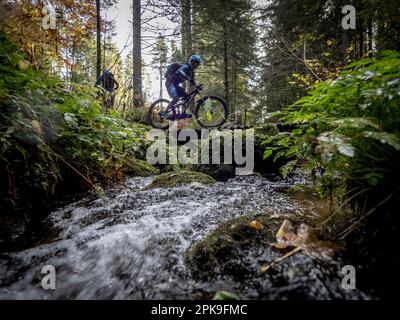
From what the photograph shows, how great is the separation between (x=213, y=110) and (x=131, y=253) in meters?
6.16

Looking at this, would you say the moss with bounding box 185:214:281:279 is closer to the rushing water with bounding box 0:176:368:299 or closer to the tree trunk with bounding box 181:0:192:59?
the rushing water with bounding box 0:176:368:299

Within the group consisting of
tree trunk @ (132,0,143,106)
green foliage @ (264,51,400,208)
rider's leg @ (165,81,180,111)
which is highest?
tree trunk @ (132,0,143,106)

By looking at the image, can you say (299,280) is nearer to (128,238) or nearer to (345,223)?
(345,223)

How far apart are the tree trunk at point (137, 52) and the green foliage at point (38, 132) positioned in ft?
23.0

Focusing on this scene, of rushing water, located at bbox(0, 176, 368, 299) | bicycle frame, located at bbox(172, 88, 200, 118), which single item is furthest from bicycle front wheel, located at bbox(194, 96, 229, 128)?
rushing water, located at bbox(0, 176, 368, 299)

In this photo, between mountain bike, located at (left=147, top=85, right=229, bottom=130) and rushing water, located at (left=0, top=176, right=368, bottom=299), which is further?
mountain bike, located at (left=147, top=85, right=229, bottom=130)

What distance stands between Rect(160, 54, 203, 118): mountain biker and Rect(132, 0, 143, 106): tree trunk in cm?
326

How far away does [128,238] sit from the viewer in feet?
5.87

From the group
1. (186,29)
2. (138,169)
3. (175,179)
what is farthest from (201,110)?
(186,29)

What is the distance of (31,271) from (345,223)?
2176 millimetres

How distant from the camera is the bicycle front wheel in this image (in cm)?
676

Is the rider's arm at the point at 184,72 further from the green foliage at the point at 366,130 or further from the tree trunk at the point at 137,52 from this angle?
the green foliage at the point at 366,130
